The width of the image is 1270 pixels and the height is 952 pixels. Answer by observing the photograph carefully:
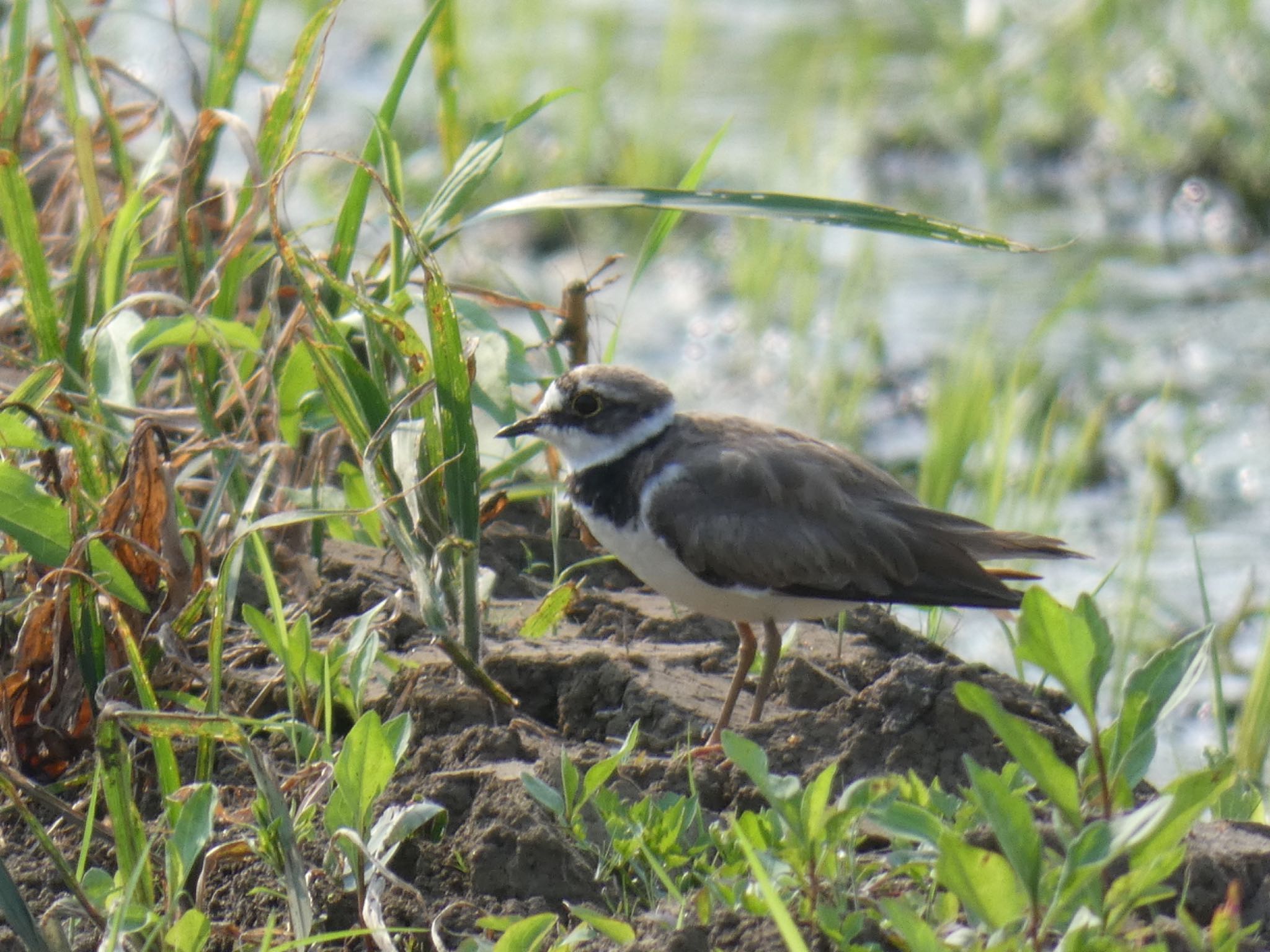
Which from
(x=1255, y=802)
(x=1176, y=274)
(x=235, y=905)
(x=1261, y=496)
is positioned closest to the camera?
(x=235, y=905)

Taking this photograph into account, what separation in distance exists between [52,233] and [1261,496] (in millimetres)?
4827

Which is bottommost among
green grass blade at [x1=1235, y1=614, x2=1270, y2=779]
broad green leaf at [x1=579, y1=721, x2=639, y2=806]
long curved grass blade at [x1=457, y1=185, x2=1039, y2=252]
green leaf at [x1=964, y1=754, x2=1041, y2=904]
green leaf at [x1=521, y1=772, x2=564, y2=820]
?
green grass blade at [x1=1235, y1=614, x2=1270, y2=779]

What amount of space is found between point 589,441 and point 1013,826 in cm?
220

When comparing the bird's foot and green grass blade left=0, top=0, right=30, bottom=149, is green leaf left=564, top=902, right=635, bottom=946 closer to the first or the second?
the bird's foot

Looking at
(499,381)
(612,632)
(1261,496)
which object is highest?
(499,381)

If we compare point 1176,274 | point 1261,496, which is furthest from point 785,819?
point 1176,274

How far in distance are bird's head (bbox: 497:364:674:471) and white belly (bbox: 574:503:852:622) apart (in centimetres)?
29

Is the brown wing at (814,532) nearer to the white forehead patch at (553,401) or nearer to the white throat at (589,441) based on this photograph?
the white throat at (589,441)

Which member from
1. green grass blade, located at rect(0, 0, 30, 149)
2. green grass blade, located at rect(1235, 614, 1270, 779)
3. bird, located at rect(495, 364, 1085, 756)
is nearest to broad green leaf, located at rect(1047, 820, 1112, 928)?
bird, located at rect(495, 364, 1085, 756)

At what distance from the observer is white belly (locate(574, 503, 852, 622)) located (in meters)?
4.00

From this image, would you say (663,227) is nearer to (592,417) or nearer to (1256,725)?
(592,417)

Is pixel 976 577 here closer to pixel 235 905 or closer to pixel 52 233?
pixel 235 905

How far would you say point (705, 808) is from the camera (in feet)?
10.8

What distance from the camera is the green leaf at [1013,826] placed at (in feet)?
7.47
